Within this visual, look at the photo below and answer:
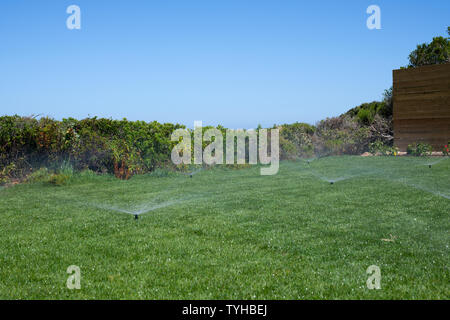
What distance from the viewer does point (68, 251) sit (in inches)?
163

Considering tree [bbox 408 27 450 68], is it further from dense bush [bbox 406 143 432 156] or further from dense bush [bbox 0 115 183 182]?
dense bush [bbox 0 115 183 182]

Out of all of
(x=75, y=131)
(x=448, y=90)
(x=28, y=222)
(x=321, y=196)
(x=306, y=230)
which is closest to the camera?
(x=306, y=230)

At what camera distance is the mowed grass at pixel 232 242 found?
3.18m

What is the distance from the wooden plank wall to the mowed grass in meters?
8.79

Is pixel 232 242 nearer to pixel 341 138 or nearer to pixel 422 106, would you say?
pixel 341 138

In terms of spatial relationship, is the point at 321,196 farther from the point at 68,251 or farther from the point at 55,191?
the point at 55,191

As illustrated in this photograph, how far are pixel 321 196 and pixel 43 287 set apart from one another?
5046mm

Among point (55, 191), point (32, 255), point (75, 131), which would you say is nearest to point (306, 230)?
point (32, 255)

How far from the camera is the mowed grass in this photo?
3180 mm

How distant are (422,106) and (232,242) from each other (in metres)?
15.0

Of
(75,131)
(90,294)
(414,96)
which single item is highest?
(414,96)

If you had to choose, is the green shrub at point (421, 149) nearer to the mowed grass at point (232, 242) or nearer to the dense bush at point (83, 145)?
the mowed grass at point (232, 242)

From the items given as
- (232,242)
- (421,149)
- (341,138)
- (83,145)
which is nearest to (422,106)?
(421,149)

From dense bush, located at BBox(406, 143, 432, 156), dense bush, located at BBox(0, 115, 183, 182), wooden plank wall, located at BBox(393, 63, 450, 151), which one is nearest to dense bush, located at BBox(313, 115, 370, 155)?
wooden plank wall, located at BBox(393, 63, 450, 151)
